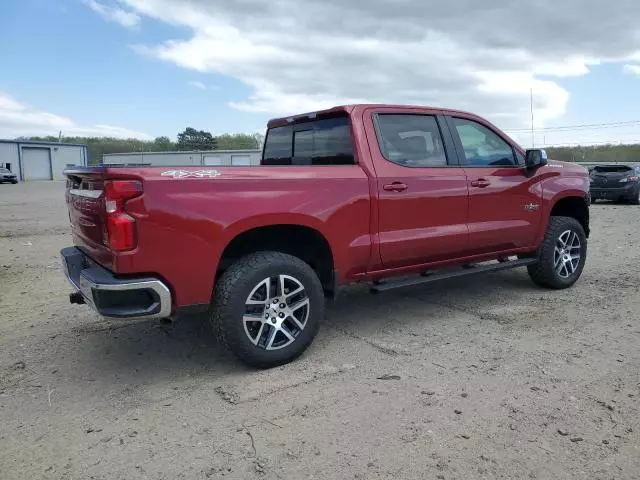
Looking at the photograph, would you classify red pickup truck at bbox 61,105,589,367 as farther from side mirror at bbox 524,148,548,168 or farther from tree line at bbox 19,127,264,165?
tree line at bbox 19,127,264,165

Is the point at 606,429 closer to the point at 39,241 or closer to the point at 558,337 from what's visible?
the point at 558,337

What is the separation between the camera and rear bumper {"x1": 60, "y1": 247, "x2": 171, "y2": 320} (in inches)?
131

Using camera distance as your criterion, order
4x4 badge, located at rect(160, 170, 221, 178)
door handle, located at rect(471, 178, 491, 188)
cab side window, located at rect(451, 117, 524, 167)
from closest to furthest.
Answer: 4x4 badge, located at rect(160, 170, 221, 178)
door handle, located at rect(471, 178, 491, 188)
cab side window, located at rect(451, 117, 524, 167)

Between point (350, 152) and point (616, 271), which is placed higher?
point (350, 152)

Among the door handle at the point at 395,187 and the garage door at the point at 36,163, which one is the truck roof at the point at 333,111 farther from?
the garage door at the point at 36,163

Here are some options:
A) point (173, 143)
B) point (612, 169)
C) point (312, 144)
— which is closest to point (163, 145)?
point (173, 143)

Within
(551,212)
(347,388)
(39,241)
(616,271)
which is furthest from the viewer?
(39,241)

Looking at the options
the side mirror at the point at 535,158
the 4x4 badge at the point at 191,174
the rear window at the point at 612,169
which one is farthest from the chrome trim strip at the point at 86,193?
the rear window at the point at 612,169

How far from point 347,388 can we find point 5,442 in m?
2.00

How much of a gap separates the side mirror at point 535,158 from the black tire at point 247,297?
2.76 metres

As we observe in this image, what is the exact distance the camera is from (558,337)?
4.43m

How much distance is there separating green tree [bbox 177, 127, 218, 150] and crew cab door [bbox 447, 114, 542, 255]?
5857 cm

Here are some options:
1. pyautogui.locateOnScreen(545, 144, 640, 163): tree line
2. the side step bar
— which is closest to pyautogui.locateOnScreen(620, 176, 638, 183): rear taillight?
the side step bar

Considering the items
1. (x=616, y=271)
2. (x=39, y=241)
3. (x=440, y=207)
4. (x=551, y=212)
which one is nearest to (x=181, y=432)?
(x=440, y=207)
